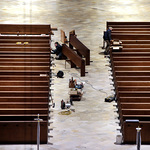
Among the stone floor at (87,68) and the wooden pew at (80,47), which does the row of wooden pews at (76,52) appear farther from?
the stone floor at (87,68)

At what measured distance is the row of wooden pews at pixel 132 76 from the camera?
18.4 metres

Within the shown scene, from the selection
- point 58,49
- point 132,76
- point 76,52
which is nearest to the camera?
point 132,76

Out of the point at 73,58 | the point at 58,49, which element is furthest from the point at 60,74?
the point at 58,49

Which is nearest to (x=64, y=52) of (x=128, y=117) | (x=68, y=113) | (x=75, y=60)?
(x=75, y=60)

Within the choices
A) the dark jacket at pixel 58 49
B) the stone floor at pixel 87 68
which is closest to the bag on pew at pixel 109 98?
the stone floor at pixel 87 68

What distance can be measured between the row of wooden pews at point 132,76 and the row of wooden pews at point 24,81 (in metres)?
2.30

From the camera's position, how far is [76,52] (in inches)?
967

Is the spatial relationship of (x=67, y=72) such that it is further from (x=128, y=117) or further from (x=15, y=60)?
(x=128, y=117)

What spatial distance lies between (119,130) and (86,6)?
1056cm

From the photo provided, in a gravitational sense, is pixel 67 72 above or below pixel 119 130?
above

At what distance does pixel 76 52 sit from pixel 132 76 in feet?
11.7

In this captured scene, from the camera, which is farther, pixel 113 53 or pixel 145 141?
pixel 113 53

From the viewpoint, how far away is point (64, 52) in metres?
24.0

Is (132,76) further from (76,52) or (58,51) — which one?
(58,51)
